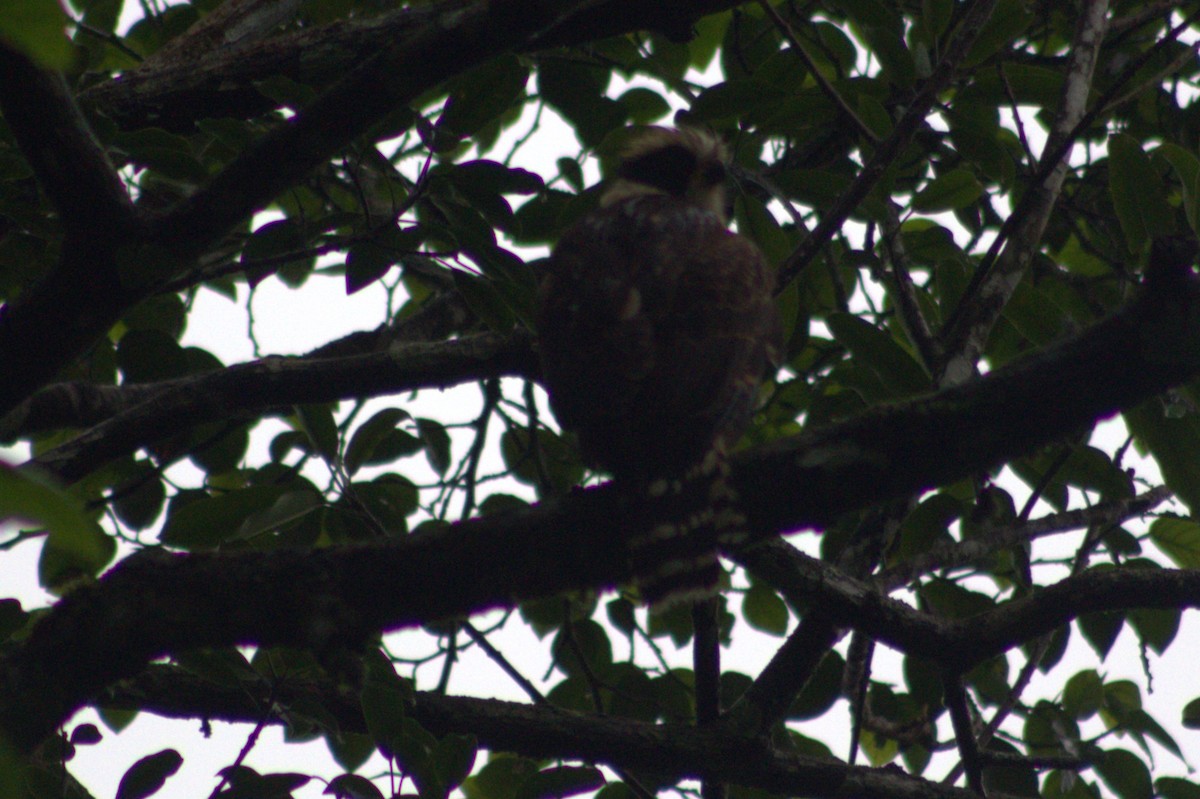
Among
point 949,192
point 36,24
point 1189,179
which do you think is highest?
point 949,192

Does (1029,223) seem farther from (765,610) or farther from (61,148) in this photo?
(61,148)

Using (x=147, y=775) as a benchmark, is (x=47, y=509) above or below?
below

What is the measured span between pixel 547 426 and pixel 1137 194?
8.23 feet

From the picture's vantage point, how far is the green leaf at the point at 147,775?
3.22 m

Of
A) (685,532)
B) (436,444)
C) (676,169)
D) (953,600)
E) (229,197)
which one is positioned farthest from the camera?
(676,169)

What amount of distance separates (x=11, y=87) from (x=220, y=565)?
1.11 m

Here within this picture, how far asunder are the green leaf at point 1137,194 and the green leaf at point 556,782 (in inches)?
88.4

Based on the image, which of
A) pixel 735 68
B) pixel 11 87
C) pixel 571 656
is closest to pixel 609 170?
pixel 735 68

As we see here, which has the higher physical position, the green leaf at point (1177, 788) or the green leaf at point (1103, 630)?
the green leaf at point (1103, 630)

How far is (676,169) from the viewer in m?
5.33

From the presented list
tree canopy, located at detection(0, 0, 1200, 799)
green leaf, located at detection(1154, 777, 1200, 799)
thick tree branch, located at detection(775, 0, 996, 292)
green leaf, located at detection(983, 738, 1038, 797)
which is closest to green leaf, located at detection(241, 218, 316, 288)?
tree canopy, located at detection(0, 0, 1200, 799)

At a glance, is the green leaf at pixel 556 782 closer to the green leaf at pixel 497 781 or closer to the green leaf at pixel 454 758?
the green leaf at pixel 454 758

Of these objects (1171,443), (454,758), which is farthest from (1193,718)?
(454,758)

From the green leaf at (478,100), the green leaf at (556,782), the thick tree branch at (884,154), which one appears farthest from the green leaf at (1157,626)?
the green leaf at (478,100)
